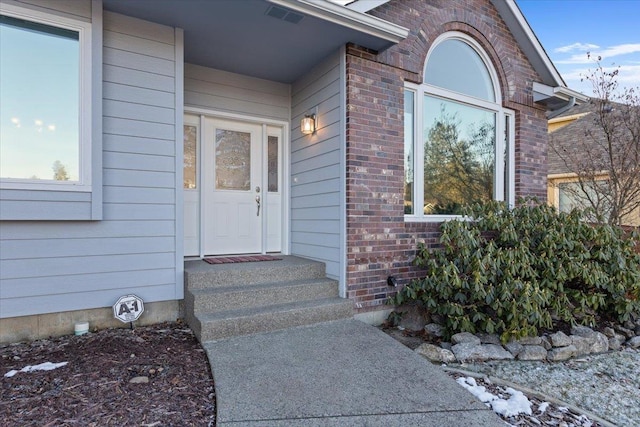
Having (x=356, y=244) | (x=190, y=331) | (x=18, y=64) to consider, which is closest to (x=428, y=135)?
(x=356, y=244)

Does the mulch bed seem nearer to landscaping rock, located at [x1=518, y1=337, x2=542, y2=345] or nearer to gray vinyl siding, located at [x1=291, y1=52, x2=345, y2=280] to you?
gray vinyl siding, located at [x1=291, y1=52, x2=345, y2=280]

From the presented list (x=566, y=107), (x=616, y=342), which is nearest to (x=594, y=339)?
(x=616, y=342)

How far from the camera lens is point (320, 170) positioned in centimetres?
450

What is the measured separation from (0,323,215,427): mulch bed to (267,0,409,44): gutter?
327cm

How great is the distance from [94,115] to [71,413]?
2525 mm

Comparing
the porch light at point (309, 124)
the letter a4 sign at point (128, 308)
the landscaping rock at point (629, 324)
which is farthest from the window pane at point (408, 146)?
the letter a4 sign at point (128, 308)

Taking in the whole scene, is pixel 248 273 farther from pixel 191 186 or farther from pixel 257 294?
pixel 191 186

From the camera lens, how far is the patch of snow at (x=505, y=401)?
2.42 m

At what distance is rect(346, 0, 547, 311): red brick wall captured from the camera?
4.03m

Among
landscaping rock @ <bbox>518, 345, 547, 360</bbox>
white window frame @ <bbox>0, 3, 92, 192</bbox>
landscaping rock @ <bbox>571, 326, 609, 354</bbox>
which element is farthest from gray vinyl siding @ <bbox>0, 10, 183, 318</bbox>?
landscaping rock @ <bbox>571, 326, 609, 354</bbox>

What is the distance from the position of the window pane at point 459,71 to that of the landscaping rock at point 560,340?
3296mm

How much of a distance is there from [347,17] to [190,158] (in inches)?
105

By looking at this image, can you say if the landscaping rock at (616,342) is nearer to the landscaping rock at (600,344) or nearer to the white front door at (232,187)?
the landscaping rock at (600,344)

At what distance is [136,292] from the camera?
3613 millimetres
